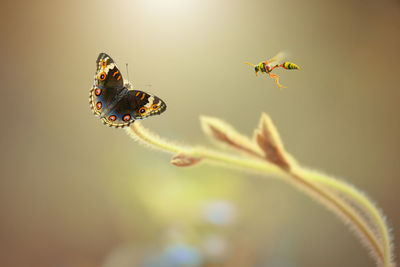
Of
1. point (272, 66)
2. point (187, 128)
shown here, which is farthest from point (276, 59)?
point (187, 128)

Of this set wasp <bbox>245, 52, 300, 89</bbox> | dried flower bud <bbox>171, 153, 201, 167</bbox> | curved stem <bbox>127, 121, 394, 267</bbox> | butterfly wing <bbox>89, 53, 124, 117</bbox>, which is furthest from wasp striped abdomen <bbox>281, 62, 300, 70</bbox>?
butterfly wing <bbox>89, 53, 124, 117</bbox>

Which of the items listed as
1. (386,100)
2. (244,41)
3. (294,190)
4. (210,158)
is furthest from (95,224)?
(386,100)

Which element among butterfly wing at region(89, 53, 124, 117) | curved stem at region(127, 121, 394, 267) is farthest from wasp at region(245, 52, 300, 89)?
butterfly wing at region(89, 53, 124, 117)

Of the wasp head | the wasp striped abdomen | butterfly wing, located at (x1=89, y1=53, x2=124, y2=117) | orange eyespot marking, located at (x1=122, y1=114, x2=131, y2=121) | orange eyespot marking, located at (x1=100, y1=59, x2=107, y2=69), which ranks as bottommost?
orange eyespot marking, located at (x1=122, y1=114, x2=131, y2=121)

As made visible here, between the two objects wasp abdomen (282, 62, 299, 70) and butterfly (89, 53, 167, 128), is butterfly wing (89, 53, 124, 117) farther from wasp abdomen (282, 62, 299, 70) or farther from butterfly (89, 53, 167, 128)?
wasp abdomen (282, 62, 299, 70)

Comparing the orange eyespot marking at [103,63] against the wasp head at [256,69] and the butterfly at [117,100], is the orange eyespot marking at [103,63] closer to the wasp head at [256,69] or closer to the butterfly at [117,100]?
the butterfly at [117,100]

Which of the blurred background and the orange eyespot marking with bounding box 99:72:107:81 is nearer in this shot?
the orange eyespot marking with bounding box 99:72:107:81

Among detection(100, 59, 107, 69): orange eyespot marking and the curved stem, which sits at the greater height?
detection(100, 59, 107, 69): orange eyespot marking
